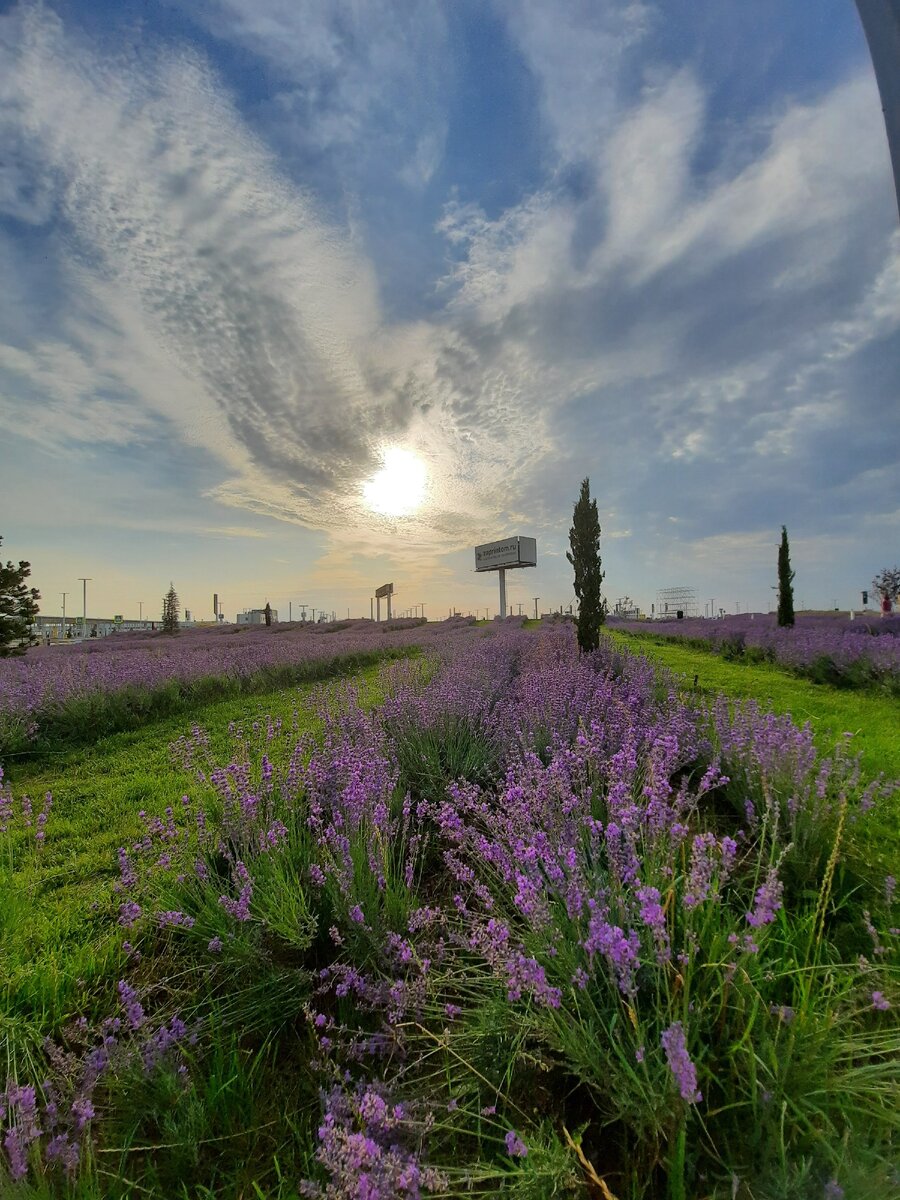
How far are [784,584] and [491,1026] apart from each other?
22376 mm

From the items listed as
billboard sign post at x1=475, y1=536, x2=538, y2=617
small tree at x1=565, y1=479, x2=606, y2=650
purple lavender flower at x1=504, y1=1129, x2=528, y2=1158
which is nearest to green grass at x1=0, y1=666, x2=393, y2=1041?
purple lavender flower at x1=504, y1=1129, x2=528, y2=1158

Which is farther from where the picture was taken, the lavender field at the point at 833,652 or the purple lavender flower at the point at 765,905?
the lavender field at the point at 833,652

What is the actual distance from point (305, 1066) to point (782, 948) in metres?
1.80

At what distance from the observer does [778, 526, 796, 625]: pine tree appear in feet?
63.4

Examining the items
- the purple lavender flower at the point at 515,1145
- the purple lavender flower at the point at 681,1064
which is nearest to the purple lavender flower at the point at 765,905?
the purple lavender flower at the point at 681,1064

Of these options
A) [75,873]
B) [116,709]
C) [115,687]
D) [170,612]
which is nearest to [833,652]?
[75,873]

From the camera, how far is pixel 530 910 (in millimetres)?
1604

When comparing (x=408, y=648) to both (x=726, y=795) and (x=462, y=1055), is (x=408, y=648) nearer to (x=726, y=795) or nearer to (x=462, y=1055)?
(x=726, y=795)

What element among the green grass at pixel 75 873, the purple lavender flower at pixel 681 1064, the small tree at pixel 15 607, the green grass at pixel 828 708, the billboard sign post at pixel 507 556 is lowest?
the green grass at pixel 75 873

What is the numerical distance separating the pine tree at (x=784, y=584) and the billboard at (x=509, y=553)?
32.5 m

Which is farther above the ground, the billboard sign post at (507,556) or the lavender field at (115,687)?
the billboard sign post at (507,556)

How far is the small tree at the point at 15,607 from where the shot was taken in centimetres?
991

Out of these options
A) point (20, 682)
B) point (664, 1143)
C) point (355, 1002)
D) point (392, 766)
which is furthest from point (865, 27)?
point (20, 682)

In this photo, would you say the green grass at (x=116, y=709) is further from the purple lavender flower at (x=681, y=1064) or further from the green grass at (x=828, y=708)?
the green grass at (x=828, y=708)
